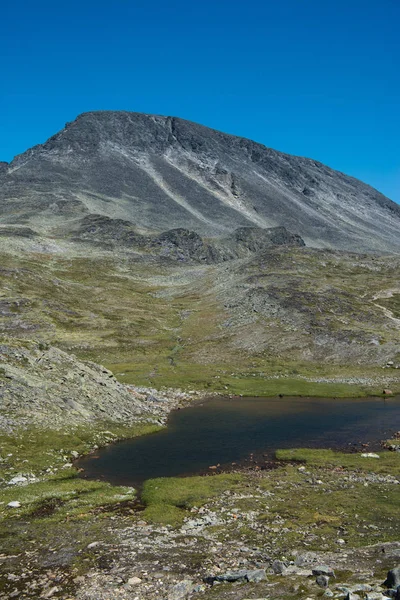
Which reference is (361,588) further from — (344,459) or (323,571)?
(344,459)

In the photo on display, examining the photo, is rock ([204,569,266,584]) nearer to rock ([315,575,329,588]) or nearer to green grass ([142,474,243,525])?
rock ([315,575,329,588])

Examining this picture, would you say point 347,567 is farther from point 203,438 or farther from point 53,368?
point 53,368

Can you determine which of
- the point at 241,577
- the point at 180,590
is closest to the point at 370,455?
the point at 241,577

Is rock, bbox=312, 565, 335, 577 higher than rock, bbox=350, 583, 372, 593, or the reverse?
rock, bbox=350, 583, 372, 593

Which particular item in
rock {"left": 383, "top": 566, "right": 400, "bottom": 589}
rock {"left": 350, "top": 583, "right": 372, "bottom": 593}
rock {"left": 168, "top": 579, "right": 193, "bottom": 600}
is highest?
rock {"left": 383, "top": 566, "right": 400, "bottom": 589}

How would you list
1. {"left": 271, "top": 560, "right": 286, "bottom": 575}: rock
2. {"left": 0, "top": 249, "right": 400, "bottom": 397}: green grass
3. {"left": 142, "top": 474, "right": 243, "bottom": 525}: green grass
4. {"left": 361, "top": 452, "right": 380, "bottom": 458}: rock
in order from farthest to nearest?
{"left": 0, "top": 249, "right": 400, "bottom": 397}: green grass < {"left": 361, "top": 452, "right": 380, "bottom": 458}: rock < {"left": 142, "top": 474, "right": 243, "bottom": 525}: green grass < {"left": 271, "top": 560, "right": 286, "bottom": 575}: rock

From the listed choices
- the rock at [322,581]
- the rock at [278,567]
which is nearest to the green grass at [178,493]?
the rock at [278,567]

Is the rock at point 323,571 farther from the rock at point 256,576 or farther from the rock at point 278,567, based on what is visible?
the rock at point 256,576

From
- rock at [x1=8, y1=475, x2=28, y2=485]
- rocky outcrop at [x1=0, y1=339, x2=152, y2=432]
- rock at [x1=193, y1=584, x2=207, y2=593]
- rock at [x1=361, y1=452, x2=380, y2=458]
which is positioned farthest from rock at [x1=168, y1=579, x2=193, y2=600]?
rocky outcrop at [x1=0, y1=339, x2=152, y2=432]
